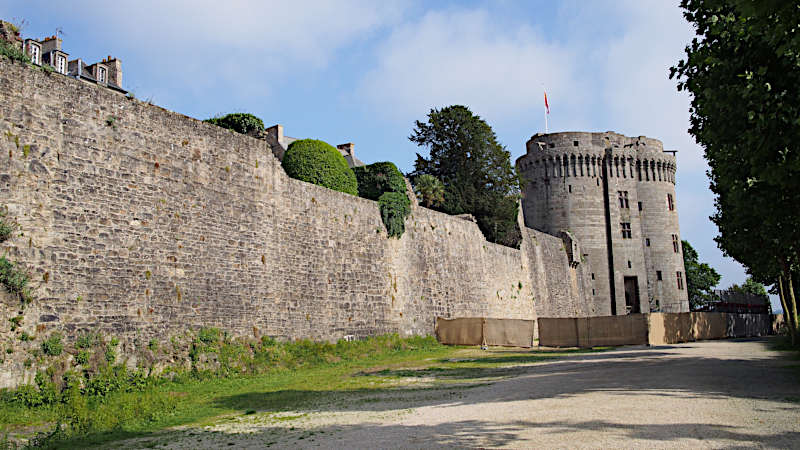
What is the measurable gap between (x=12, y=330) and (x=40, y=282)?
0.97 m

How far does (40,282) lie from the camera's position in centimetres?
1039

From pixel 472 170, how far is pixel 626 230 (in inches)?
862

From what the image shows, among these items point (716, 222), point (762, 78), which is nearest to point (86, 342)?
point (762, 78)

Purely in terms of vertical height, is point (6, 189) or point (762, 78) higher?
point (762, 78)

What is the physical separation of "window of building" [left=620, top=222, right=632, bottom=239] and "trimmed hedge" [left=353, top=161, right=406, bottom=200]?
105 ft

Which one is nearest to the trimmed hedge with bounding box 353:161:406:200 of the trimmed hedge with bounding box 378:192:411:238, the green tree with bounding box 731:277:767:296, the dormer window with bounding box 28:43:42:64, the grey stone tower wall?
the trimmed hedge with bounding box 378:192:411:238

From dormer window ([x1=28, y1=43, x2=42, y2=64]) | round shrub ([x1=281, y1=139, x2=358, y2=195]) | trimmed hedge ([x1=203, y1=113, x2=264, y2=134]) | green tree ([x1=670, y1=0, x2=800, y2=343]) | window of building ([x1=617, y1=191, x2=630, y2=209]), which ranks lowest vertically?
green tree ([x1=670, y1=0, x2=800, y2=343])

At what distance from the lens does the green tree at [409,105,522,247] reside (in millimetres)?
31297

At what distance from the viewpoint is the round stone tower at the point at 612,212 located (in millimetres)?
47406

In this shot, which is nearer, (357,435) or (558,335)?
(357,435)

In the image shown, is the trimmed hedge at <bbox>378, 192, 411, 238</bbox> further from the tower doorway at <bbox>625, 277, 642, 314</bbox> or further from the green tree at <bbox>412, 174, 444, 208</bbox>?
the tower doorway at <bbox>625, 277, 642, 314</bbox>

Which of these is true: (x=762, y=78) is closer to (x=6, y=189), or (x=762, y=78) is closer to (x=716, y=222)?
(x=6, y=189)

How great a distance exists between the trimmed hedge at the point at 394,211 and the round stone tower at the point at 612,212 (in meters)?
28.0

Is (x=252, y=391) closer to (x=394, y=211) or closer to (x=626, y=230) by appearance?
(x=394, y=211)
